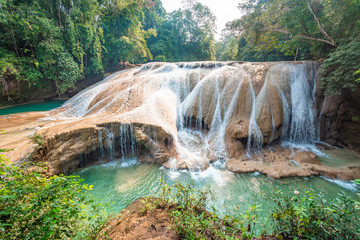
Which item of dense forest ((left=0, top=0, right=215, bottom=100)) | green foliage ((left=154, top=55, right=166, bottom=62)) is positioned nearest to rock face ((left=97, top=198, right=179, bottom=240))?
dense forest ((left=0, top=0, right=215, bottom=100))

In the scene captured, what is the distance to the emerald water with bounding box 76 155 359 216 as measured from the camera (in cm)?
443

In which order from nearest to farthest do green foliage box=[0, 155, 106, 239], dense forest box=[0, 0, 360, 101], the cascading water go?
green foliage box=[0, 155, 106, 239], the cascading water, dense forest box=[0, 0, 360, 101]

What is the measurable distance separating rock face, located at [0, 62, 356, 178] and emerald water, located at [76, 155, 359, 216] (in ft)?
1.25

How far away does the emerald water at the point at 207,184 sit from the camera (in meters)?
4.43

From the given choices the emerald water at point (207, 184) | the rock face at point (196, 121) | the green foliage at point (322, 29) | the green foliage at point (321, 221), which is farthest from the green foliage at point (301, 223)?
the green foliage at point (322, 29)

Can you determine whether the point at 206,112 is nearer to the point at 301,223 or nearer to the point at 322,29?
the point at 301,223

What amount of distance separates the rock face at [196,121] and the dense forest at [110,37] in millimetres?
2086

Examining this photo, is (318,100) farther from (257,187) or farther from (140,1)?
(140,1)

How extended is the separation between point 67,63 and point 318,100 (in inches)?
719

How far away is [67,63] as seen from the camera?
37.9ft

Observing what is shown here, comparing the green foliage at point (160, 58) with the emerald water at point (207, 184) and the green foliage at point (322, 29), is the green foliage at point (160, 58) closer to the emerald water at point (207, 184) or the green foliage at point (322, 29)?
the green foliage at point (322, 29)

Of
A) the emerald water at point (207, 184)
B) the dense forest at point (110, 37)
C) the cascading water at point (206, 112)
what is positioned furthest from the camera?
the dense forest at point (110, 37)

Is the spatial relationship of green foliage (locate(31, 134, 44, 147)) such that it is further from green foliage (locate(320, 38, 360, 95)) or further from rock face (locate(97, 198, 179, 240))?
green foliage (locate(320, 38, 360, 95))

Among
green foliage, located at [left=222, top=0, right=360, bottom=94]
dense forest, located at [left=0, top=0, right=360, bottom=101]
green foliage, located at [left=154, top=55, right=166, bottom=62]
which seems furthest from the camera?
green foliage, located at [left=154, top=55, right=166, bottom=62]
